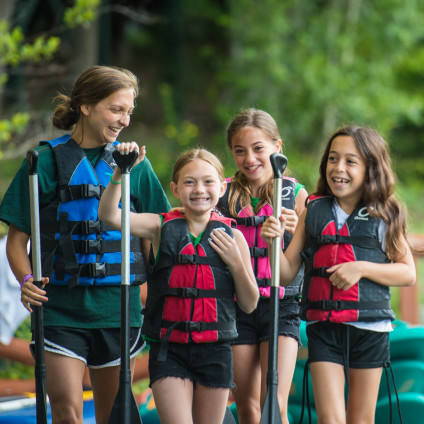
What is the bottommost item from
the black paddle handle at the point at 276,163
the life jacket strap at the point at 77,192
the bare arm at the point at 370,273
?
the bare arm at the point at 370,273

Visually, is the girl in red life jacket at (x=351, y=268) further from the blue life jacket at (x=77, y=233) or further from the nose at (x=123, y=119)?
the nose at (x=123, y=119)

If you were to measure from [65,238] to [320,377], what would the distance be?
1.25 meters

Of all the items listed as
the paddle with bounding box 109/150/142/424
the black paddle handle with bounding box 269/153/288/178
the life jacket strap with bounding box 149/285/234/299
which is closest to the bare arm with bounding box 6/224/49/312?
the paddle with bounding box 109/150/142/424

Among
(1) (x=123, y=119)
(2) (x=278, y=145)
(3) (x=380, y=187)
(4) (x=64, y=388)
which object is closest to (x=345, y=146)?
(3) (x=380, y=187)

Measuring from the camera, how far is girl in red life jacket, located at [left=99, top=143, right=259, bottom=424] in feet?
9.09

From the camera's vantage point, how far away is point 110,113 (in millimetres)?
2990

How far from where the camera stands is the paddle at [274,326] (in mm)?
2637

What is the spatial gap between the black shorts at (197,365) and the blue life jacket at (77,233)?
1.34ft

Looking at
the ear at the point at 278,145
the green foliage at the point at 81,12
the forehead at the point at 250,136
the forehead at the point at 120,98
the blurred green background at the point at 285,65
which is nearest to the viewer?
the forehead at the point at 120,98

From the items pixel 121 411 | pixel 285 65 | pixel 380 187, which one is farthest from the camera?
pixel 285 65

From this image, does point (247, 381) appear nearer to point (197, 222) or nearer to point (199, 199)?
point (197, 222)

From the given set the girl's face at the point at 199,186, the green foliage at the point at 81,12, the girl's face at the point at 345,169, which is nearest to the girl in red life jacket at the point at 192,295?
the girl's face at the point at 199,186

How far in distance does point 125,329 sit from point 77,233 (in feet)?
1.82

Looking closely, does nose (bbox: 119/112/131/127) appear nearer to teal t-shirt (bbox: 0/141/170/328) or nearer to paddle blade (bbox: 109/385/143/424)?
teal t-shirt (bbox: 0/141/170/328)
